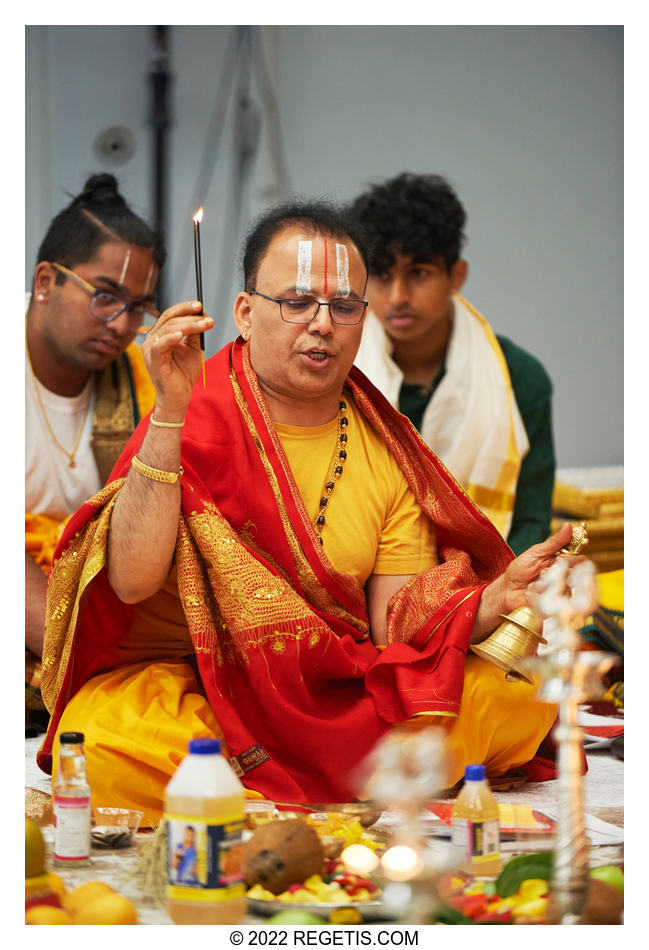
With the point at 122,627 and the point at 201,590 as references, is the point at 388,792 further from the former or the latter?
the point at 122,627

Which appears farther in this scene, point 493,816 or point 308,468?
point 308,468

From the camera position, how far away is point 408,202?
15.0ft

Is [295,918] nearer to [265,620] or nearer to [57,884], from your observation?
[57,884]

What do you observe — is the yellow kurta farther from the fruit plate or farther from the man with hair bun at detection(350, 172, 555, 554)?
the man with hair bun at detection(350, 172, 555, 554)

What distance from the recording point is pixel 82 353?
378 centimetres

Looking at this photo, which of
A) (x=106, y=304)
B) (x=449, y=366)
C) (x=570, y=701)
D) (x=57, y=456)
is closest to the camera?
(x=570, y=701)

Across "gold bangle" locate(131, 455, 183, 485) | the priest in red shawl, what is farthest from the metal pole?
"gold bangle" locate(131, 455, 183, 485)

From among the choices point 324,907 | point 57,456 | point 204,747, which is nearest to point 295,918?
point 324,907

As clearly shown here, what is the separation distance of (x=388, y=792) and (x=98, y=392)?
7.84ft

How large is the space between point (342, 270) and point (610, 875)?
1.43m

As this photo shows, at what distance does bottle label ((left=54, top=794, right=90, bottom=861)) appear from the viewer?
6.48 feet
